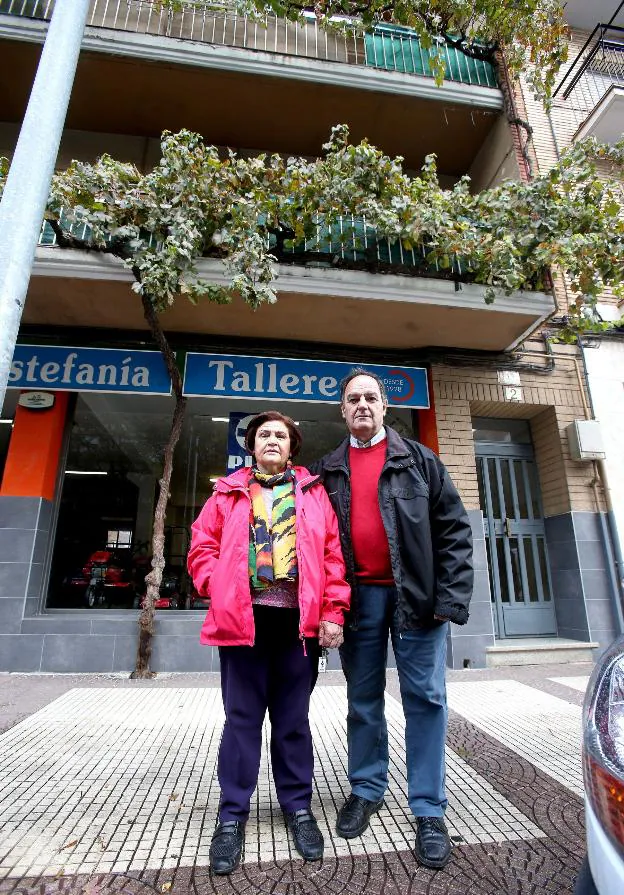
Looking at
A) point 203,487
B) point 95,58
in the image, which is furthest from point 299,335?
point 95,58

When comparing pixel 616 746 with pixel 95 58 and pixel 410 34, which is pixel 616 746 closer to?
pixel 95 58

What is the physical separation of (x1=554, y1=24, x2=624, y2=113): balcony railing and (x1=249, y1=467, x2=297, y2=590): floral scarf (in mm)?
9958

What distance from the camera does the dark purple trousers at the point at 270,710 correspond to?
200cm

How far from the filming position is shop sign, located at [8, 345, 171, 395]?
6.10 m

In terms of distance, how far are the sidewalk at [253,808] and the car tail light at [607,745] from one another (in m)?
0.99

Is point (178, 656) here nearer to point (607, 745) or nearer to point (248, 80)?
point (607, 745)

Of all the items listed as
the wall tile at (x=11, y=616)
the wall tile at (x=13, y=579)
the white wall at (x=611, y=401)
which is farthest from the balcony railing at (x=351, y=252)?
the wall tile at (x=11, y=616)

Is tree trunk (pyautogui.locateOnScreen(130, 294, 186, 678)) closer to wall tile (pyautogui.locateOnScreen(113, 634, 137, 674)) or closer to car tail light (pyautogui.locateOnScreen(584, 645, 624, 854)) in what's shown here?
wall tile (pyautogui.locateOnScreen(113, 634, 137, 674))

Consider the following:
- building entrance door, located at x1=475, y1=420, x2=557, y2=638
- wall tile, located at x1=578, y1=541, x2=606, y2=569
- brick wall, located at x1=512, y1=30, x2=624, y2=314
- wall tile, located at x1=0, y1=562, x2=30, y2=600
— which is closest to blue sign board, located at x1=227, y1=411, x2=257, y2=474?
wall tile, located at x1=0, y1=562, x2=30, y2=600

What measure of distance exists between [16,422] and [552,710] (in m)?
6.54

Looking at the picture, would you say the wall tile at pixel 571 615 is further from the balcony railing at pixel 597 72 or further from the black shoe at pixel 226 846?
the balcony railing at pixel 597 72

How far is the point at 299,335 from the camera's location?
21.5 ft

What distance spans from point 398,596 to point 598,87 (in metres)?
11.2

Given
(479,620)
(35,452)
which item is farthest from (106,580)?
(479,620)
